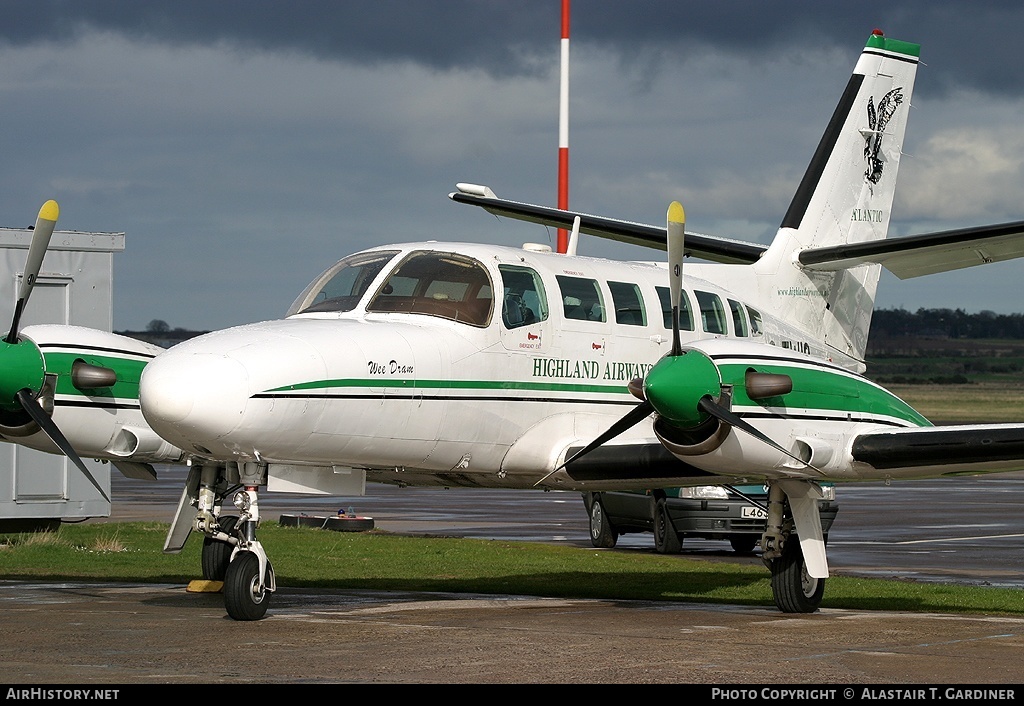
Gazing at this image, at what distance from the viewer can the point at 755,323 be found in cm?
1430

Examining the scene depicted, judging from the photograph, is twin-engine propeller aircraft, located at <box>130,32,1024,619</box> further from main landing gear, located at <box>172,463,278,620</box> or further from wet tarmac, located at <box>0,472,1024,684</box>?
wet tarmac, located at <box>0,472,1024,684</box>

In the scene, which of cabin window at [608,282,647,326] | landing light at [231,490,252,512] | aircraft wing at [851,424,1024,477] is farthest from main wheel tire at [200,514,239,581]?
aircraft wing at [851,424,1024,477]

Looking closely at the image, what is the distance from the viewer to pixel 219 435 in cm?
985

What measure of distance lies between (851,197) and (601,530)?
6397 millimetres

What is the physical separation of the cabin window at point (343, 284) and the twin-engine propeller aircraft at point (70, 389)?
175 cm

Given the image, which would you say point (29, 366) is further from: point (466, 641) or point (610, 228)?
point (610, 228)

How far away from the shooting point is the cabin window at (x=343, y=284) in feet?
37.9

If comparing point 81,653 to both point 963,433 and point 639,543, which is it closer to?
point 963,433

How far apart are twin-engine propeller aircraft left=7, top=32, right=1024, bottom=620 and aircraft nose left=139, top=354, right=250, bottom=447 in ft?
0.04

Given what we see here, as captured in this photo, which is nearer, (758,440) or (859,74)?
(758,440)
